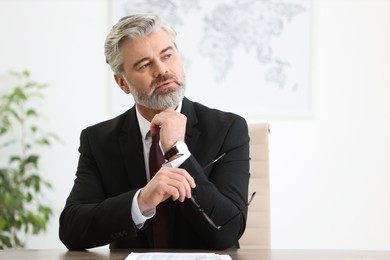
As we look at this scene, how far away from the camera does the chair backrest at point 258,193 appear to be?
2.22 m

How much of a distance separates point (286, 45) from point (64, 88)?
5.20 ft

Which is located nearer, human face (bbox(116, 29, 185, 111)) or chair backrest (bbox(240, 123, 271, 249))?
human face (bbox(116, 29, 185, 111))

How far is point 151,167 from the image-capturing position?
78.6 inches

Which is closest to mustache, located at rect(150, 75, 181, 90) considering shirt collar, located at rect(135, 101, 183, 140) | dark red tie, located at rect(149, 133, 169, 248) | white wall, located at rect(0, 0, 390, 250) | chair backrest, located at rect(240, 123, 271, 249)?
shirt collar, located at rect(135, 101, 183, 140)

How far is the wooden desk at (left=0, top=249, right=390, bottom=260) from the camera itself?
1.61 m

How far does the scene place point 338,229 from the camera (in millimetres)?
4090

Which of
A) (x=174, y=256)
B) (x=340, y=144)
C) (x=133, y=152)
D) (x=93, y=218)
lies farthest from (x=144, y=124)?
(x=340, y=144)

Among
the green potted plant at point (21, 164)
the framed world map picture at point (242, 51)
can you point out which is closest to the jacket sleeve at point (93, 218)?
the green potted plant at point (21, 164)

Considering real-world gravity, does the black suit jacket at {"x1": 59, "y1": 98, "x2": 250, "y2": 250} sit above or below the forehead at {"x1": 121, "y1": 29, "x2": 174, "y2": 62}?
below

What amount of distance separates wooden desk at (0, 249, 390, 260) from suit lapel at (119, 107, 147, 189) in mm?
362

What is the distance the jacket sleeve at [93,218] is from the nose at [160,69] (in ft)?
1.43

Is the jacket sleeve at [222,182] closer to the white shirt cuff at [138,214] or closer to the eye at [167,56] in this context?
the white shirt cuff at [138,214]

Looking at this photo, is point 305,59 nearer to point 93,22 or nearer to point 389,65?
point 389,65

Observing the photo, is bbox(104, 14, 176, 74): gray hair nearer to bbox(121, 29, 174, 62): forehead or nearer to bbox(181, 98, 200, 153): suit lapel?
bbox(121, 29, 174, 62): forehead
